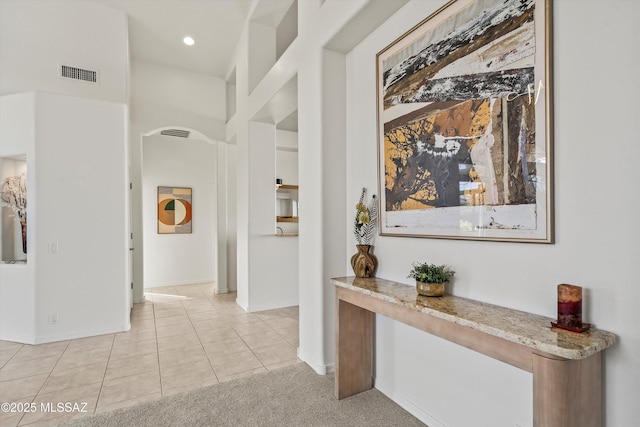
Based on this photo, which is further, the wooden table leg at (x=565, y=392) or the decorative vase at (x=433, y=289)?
the decorative vase at (x=433, y=289)

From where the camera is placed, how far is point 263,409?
89.5 inches

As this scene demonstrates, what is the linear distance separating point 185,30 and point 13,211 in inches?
125

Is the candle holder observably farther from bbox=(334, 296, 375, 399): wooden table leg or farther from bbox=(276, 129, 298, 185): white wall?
bbox=(276, 129, 298, 185): white wall

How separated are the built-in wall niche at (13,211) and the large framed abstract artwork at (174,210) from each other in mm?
2776

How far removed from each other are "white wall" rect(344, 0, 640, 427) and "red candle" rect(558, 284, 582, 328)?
0.11m

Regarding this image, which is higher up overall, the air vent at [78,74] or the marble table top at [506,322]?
the air vent at [78,74]

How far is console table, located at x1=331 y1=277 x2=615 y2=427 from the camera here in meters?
1.12

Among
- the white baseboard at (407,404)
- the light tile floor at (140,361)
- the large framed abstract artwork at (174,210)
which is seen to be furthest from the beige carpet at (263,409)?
the large framed abstract artwork at (174,210)

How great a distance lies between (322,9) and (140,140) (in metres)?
3.92

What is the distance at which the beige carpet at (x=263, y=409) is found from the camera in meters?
2.13

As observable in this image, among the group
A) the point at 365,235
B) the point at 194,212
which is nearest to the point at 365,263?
the point at 365,235

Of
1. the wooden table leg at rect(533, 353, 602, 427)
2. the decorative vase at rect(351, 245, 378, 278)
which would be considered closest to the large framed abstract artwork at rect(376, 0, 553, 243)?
the decorative vase at rect(351, 245, 378, 278)

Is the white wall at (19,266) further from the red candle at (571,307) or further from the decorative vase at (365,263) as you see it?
the red candle at (571,307)

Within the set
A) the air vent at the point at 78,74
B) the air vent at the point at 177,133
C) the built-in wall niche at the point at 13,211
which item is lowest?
the built-in wall niche at the point at 13,211
